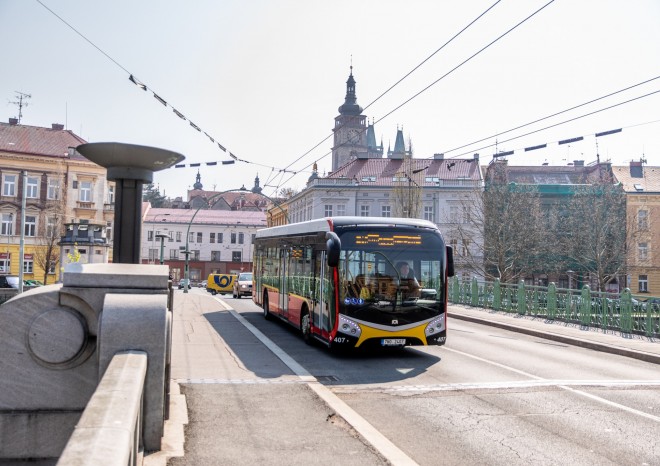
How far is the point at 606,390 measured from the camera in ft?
33.2

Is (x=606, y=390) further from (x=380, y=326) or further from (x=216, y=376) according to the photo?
(x=216, y=376)

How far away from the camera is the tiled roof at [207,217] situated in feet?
312

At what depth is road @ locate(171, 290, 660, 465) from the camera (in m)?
6.73

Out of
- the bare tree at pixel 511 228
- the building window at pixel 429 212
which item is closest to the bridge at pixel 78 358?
the bare tree at pixel 511 228

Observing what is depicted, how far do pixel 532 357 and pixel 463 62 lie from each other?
23.9 ft

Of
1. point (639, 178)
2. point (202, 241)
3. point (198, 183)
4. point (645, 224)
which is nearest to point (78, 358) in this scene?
point (645, 224)

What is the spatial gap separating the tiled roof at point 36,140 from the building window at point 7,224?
5.62 m

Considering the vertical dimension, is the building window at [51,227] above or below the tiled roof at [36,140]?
below

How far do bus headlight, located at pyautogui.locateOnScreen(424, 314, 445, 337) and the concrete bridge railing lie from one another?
8.19 meters

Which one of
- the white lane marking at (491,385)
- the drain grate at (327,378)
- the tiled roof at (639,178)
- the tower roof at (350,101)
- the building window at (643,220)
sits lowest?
the drain grate at (327,378)

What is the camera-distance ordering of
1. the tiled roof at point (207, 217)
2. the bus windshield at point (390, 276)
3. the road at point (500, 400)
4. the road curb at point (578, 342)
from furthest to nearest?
the tiled roof at point (207, 217), the road curb at point (578, 342), the bus windshield at point (390, 276), the road at point (500, 400)

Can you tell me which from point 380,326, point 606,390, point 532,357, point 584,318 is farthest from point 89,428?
point 584,318

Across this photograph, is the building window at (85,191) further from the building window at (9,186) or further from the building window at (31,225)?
the building window at (9,186)

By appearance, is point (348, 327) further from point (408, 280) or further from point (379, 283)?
point (408, 280)
